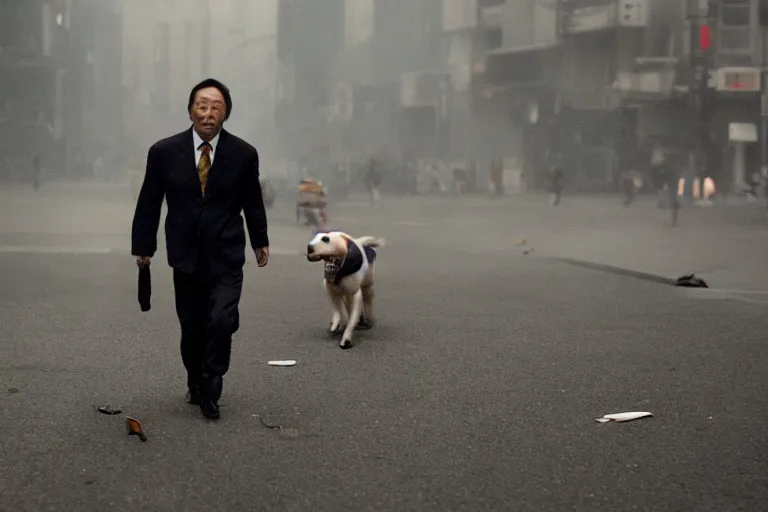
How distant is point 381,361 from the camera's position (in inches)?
355

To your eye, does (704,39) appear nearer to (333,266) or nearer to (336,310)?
(336,310)

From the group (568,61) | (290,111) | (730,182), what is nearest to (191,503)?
(730,182)

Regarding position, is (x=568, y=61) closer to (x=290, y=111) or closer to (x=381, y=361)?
(x=290, y=111)

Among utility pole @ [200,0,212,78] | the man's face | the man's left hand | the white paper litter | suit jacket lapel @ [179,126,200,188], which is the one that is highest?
utility pole @ [200,0,212,78]

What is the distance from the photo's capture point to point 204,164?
267 inches

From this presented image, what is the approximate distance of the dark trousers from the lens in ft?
22.3

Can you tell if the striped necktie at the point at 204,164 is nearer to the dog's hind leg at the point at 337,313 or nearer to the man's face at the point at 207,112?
the man's face at the point at 207,112

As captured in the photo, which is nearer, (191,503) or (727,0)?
(191,503)

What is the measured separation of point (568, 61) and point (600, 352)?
53524 millimetres

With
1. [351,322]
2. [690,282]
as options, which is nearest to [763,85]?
[690,282]

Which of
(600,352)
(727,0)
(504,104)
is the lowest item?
(600,352)

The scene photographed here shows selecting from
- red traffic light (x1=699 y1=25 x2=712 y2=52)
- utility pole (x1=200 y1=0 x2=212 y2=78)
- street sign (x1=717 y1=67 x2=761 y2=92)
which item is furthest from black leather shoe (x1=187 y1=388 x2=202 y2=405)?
utility pole (x1=200 y1=0 x2=212 y2=78)

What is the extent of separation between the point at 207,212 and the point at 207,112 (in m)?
0.52

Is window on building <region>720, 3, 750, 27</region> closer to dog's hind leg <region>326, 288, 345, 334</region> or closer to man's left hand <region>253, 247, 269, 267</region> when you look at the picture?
dog's hind leg <region>326, 288, 345, 334</region>
